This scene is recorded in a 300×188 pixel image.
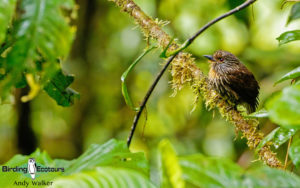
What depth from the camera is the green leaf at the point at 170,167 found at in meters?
0.71

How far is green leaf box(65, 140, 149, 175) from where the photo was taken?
1.15 metres

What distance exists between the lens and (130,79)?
4629 millimetres

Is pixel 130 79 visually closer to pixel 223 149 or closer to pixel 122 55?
pixel 122 55

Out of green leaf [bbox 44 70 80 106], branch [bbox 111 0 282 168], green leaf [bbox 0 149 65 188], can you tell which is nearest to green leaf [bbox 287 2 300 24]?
branch [bbox 111 0 282 168]

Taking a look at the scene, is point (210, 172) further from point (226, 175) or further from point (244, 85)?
point (244, 85)

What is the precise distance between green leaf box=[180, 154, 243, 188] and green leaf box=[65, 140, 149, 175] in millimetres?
396

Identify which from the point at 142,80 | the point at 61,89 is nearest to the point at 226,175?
the point at 61,89

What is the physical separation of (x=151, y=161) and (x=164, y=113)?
1.77 ft

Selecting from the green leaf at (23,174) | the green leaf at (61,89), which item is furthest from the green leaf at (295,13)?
the green leaf at (23,174)

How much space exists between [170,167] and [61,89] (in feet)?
2.50

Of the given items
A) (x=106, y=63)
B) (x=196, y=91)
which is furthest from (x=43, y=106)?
(x=196, y=91)

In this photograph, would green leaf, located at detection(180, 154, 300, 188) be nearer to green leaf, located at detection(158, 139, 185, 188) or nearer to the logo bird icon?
green leaf, located at detection(158, 139, 185, 188)

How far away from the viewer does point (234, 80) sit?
104 inches

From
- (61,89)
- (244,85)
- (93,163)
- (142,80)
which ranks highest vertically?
(142,80)
